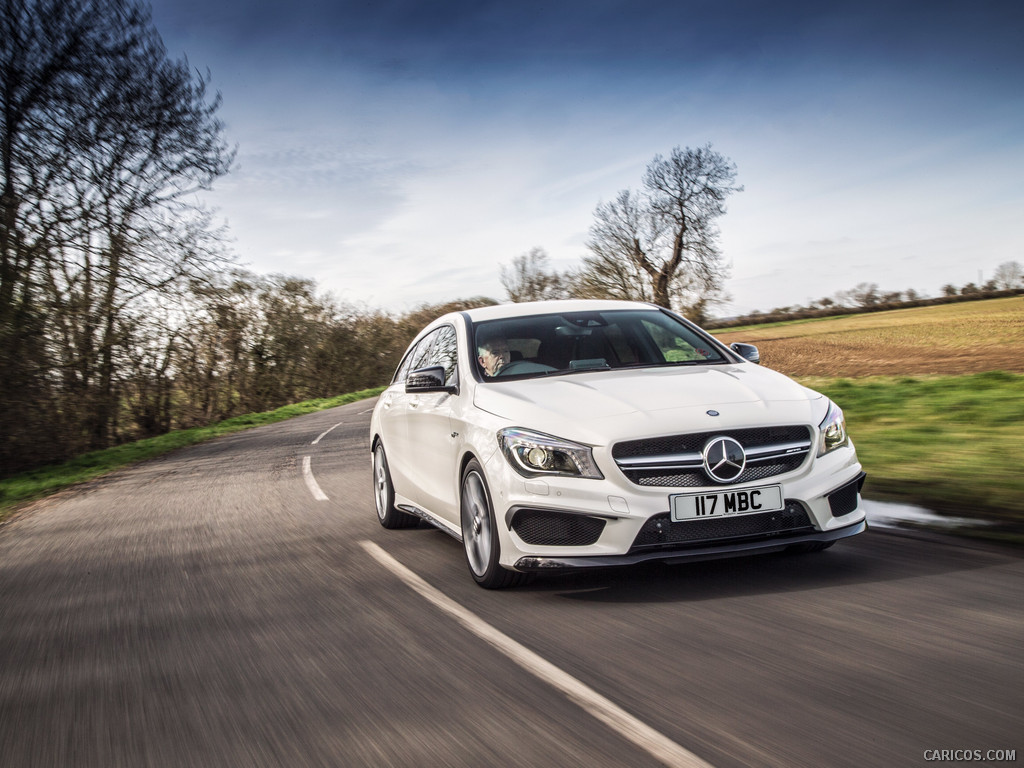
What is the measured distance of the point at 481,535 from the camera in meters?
5.28

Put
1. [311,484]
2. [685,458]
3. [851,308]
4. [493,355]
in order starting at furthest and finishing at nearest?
[851,308], [311,484], [493,355], [685,458]

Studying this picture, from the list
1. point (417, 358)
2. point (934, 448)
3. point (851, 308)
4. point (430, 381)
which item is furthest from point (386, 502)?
point (851, 308)

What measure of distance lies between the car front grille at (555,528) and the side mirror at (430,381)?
138cm

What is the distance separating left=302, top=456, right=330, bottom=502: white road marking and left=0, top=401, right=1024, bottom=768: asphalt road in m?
2.94

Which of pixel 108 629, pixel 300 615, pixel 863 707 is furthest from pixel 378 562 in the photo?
pixel 863 707

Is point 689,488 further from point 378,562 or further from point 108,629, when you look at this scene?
point 108,629

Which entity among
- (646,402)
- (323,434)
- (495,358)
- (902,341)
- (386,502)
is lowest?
(902,341)

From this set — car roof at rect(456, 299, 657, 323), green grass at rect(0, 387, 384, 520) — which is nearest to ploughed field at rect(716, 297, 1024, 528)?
car roof at rect(456, 299, 657, 323)

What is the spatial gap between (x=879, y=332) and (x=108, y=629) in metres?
41.2

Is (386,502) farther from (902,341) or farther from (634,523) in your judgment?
(902,341)

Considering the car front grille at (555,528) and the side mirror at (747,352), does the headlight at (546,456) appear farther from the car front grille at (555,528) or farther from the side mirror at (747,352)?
the side mirror at (747,352)

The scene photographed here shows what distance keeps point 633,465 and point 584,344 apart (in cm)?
179

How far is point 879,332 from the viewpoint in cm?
4153

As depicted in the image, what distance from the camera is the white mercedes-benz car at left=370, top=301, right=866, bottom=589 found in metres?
4.56
